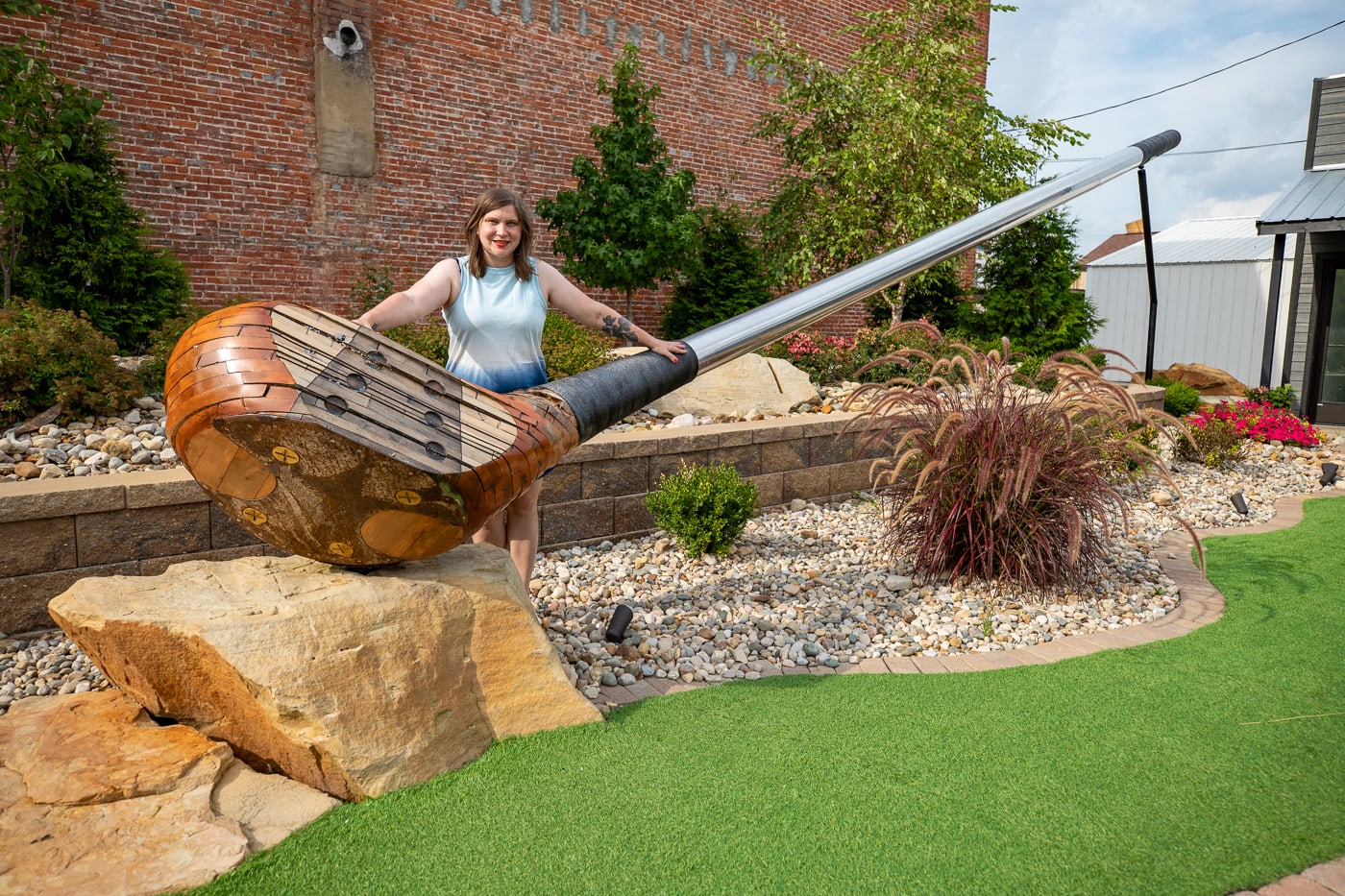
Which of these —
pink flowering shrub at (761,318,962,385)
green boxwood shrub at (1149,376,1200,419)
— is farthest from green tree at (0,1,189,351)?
green boxwood shrub at (1149,376,1200,419)

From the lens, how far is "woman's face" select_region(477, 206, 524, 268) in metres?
2.64

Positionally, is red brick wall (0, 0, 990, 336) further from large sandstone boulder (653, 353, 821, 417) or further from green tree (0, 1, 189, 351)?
large sandstone boulder (653, 353, 821, 417)

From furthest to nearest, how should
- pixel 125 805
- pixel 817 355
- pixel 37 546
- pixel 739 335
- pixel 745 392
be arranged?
pixel 817 355, pixel 745 392, pixel 37 546, pixel 739 335, pixel 125 805

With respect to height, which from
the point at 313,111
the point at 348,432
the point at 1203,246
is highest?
the point at 313,111

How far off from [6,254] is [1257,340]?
18.2 meters

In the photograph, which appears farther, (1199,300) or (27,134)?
(1199,300)

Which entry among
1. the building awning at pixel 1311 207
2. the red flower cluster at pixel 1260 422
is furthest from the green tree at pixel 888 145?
A: the red flower cluster at pixel 1260 422

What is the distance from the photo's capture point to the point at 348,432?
1.71 metres

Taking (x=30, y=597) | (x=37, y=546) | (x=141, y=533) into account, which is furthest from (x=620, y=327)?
(x=30, y=597)

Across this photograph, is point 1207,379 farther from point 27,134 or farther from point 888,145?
point 27,134

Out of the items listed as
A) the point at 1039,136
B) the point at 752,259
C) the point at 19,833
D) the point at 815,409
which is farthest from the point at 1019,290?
the point at 19,833

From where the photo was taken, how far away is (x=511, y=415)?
1.94m

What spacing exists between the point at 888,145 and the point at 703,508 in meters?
6.98

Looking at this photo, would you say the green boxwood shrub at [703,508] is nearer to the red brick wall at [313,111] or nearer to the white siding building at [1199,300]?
the red brick wall at [313,111]
